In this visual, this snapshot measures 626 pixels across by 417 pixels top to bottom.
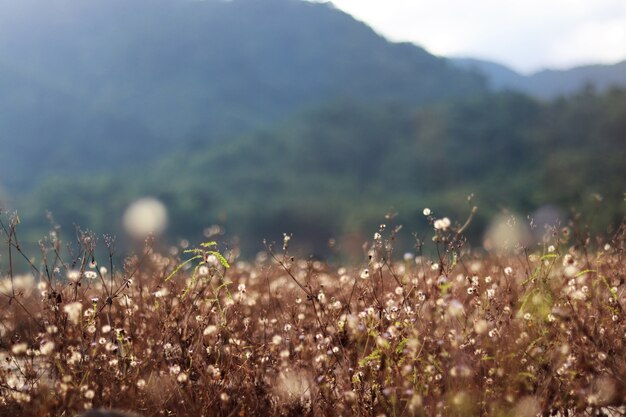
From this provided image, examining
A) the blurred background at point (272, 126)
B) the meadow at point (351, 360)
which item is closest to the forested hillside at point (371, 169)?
the blurred background at point (272, 126)

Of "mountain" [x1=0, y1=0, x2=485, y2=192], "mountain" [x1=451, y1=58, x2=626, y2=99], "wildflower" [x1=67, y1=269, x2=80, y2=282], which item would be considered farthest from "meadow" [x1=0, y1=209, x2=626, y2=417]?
"mountain" [x1=0, y1=0, x2=485, y2=192]

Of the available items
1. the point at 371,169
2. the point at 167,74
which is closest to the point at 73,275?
the point at 371,169

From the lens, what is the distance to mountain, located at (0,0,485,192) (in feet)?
269

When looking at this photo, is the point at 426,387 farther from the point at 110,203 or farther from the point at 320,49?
the point at 320,49

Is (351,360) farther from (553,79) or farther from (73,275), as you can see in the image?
(553,79)

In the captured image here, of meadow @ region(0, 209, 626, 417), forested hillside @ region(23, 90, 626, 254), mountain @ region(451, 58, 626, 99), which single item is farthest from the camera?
mountain @ region(451, 58, 626, 99)

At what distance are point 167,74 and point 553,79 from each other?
6036cm

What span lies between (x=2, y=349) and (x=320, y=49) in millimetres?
105370

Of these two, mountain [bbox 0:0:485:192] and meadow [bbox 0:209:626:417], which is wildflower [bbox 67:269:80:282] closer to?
meadow [bbox 0:209:626:417]

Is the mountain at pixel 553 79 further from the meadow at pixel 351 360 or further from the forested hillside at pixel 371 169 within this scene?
the meadow at pixel 351 360

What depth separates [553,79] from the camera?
320 feet

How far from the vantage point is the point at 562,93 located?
54.0 meters

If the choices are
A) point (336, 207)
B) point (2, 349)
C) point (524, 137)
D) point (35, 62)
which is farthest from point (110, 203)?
point (2, 349)

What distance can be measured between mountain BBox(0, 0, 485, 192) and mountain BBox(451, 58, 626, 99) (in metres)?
6.70
